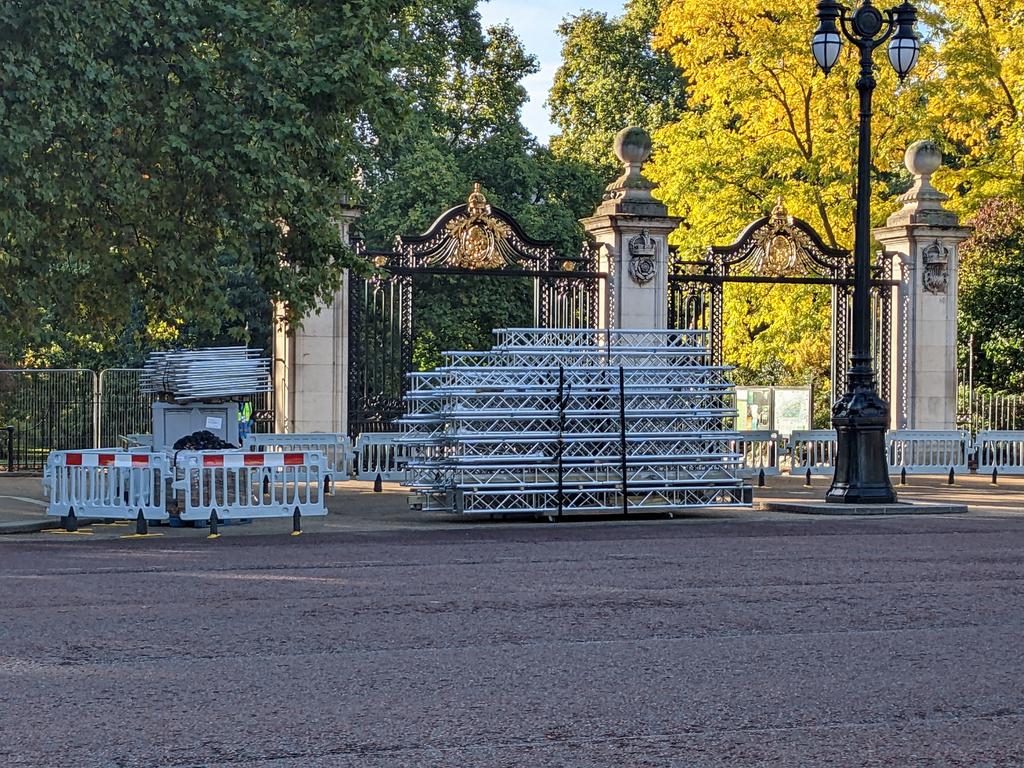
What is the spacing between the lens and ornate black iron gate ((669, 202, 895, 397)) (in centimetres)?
2706

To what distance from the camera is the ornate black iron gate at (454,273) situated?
83.2 ft

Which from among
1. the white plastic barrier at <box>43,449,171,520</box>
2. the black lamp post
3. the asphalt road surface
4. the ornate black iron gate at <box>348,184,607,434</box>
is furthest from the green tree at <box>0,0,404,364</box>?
the black lamp post

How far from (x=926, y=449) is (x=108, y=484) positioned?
49.1ft

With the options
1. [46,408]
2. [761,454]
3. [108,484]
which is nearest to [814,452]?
[761,454]

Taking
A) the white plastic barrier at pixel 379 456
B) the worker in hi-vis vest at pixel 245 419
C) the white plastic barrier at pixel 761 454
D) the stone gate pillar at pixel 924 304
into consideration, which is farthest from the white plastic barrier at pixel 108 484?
the stone gate pillar at pixel 924 304

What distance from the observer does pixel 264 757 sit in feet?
21.3

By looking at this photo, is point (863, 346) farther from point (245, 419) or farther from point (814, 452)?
point (245, 419)

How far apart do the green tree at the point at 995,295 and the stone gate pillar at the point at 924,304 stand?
5133 mm

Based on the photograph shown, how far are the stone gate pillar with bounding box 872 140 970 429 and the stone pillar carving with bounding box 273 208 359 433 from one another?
33.8ft

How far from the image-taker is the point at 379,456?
25.5 m

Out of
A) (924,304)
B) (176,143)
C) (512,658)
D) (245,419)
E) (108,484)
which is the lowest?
(512,658)

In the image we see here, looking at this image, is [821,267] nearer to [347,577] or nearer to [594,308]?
[594,308]

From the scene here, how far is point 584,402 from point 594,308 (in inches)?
279

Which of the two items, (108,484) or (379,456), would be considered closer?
(108,484)
